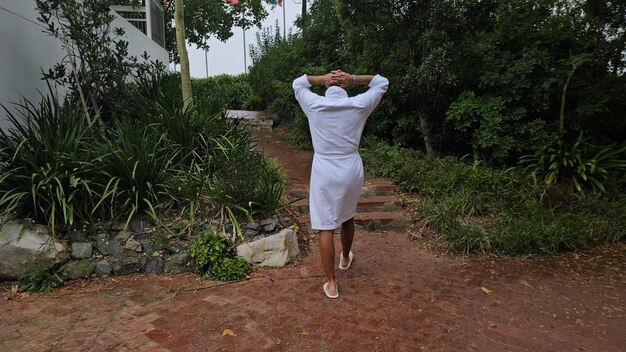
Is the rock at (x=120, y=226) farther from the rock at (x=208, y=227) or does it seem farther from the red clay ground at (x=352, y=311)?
the rock at (x=208, y=227)

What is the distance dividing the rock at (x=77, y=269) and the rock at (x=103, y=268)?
46mm

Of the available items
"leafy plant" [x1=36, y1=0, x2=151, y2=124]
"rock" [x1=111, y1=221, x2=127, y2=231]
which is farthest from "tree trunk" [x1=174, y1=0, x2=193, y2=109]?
"rock" [x1=111, y1=221, x2=127, y2=231]

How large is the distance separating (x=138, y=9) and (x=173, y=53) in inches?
228

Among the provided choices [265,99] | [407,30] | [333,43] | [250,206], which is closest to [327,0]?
[333,43]

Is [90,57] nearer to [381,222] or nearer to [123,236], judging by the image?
[123,236]

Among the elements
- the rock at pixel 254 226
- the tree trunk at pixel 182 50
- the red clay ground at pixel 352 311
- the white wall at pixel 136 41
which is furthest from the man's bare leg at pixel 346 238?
the white wall at pixel 136 41

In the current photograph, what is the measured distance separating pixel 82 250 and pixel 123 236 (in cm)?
34

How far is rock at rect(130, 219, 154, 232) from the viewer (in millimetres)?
3885

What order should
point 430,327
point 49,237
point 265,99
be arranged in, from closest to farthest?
1. point 430,327
2. point 49,237
3. point 265,99

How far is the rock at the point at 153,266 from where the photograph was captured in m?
3.64

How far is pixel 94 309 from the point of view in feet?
9.78

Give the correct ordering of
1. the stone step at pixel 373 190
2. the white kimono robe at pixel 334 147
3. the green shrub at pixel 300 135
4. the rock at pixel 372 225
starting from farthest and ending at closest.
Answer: the green shrub at pixel 300 135 → the stone step at pixel 373 190 → the rock at pixel 372 225 → the white kimono robe at pixel 334 147

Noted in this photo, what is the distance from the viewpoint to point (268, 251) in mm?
3793

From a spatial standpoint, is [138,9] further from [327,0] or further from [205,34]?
[205,34]
